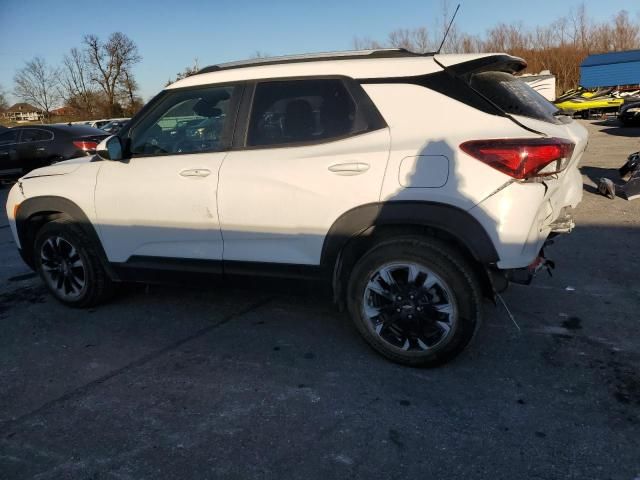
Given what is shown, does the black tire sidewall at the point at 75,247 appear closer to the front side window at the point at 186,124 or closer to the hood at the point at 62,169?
the hood at the point at 62,169

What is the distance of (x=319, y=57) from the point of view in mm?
3605

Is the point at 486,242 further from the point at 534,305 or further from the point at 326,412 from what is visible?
the point at 534,305

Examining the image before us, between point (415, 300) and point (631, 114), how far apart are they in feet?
72.8

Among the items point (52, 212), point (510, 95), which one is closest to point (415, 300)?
point (510, 95)

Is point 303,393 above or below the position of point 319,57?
below

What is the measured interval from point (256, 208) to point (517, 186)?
1582 millimetres

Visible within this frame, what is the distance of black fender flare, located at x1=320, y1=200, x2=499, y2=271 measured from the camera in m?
2.94

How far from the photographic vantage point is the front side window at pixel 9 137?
43.2ft

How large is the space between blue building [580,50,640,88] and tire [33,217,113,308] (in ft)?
147

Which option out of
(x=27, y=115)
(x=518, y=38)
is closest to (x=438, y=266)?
(x=518, y=38)

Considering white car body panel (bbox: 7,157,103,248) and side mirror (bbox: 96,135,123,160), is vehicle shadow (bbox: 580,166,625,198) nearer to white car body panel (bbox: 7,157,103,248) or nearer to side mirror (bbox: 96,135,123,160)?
side mirror (bbox: 96,135,123,160)

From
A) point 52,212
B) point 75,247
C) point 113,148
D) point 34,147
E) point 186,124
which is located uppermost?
point 34,147

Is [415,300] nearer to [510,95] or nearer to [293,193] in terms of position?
[293,193]

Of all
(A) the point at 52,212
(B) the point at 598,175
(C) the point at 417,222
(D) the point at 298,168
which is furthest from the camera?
(B) the point at 598,175
